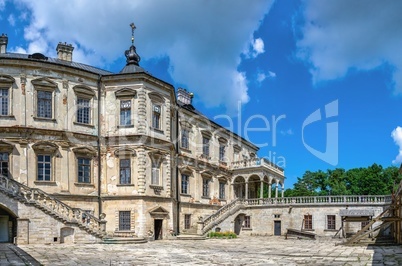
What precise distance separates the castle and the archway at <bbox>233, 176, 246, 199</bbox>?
7.19 meters

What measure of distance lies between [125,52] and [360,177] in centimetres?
4416

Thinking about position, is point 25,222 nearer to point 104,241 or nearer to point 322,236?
point 104,241

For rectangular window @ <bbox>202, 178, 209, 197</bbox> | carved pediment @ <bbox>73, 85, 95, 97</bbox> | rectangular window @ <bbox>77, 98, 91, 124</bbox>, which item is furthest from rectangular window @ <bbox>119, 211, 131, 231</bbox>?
rectangular window @ <bbox>202, 178, 209, 197</bbox>

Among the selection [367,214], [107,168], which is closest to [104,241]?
[107,168]

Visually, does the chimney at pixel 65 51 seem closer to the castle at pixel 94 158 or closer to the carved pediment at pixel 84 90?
the castle at pixel 94 158

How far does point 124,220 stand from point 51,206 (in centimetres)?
617

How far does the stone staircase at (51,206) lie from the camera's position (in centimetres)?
2400

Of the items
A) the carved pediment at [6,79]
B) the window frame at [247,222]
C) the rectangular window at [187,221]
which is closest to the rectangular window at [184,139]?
the rectangular window at [187,221]

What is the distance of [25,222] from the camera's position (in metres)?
23.7

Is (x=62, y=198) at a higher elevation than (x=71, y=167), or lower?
lower

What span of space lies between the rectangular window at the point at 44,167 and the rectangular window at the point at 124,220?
211 inches

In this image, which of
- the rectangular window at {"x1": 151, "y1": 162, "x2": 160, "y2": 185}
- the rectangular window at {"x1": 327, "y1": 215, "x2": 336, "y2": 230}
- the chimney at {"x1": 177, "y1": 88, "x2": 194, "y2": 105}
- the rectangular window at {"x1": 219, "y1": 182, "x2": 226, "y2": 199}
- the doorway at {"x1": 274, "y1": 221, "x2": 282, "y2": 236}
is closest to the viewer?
the rectangular window at {"x1": 151, "y1": 162, "x2": 160, "y2": 185}

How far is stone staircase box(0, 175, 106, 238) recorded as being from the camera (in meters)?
24.0

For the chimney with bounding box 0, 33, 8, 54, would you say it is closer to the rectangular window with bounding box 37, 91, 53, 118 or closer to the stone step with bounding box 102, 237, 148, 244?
the rectangular window with bounding box 37, 91, 53, 118
